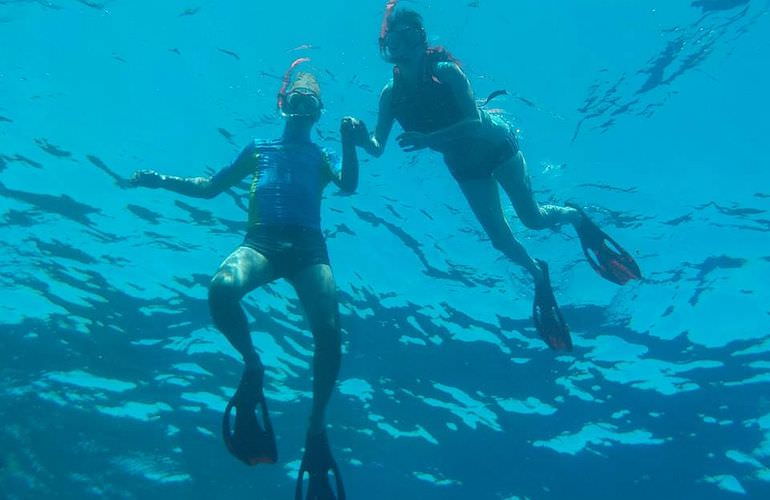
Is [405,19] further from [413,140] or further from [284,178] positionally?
[284,178]

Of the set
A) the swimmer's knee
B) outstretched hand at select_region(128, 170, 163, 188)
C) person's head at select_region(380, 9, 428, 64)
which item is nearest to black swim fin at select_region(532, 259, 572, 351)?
the swimmer's knee

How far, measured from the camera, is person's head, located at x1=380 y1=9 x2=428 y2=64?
20.4ft

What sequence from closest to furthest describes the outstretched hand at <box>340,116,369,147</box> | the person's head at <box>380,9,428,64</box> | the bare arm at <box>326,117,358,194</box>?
the outstretched hand at <box>340,116,369,147</box>, the bare arm at <box>326,117,358,194</box>, the person's head at <box>380,9,428,64</box>

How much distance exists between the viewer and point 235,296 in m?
4.96

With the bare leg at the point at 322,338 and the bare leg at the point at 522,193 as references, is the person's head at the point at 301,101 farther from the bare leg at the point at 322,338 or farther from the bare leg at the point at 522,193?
the bare leg at the point at 522,193

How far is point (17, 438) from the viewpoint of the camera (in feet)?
68.7

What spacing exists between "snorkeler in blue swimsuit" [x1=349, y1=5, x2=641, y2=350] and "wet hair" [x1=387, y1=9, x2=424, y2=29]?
10mm

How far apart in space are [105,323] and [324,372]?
1307 cm

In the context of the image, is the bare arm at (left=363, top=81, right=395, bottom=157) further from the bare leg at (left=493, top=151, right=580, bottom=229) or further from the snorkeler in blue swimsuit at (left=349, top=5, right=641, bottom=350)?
the bare leg at (left=493, top=151, right=580, bottom=229)

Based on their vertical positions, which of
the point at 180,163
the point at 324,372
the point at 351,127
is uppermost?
the point at 180,163

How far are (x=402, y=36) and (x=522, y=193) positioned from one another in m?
2.49

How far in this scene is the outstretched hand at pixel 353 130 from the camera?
543 cm

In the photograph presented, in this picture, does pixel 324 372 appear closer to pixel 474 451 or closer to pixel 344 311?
pixel 344 311

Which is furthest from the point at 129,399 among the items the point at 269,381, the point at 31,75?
the point at 31,75
